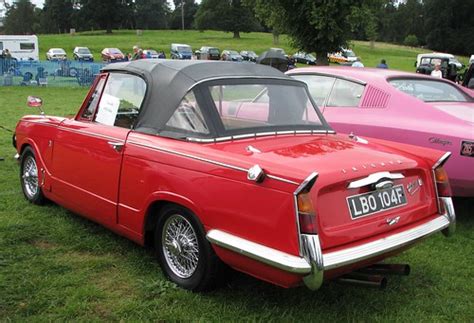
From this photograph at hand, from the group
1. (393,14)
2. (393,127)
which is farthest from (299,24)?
(393,14)

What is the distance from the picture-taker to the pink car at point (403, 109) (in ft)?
15.4

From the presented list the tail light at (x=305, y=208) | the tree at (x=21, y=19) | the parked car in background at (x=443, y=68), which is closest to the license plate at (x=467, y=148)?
the tail light at (x=305, y=208)

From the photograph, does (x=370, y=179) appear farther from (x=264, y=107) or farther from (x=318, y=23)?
(x=318, y=23)

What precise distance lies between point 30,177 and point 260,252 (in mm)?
3561

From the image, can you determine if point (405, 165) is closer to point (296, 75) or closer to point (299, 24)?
point (296, 75)

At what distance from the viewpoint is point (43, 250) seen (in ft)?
14.0

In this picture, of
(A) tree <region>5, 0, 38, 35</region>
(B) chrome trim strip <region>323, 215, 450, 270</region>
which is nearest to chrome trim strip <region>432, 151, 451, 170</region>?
(B) chrome trim strip <region>323, 215, 450, 270</region>

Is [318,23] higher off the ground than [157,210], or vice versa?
[318,23]

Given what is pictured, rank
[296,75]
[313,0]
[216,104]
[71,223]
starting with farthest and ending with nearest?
1. [313,0]
2. [296,75]
3. [71,223]
4. [216,104]

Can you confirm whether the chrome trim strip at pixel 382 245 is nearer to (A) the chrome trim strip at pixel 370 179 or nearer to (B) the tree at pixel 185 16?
(A) the chrome trim strip at pixel 370 179

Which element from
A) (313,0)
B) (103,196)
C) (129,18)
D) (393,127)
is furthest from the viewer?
(129,18)

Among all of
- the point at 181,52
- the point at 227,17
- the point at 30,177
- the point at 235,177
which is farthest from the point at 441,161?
the point at 227,17

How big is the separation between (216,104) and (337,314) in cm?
167

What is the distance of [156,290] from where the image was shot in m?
3.55
